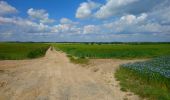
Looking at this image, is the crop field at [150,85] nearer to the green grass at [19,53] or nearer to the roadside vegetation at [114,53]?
the roadside vegetation at [114,53]

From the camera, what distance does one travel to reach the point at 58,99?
484 inches

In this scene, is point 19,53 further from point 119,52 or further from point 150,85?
point 150,85

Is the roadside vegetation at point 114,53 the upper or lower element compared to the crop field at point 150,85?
lower

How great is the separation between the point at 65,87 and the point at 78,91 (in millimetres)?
1587

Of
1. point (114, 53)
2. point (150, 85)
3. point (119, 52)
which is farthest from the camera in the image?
point (119, 52)

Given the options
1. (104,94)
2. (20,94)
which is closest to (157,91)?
(104,94)

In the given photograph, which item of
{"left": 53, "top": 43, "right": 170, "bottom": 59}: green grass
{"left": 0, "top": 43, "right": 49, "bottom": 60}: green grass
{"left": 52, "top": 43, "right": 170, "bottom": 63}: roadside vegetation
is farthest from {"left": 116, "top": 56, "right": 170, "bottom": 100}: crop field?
{"left": 0, "top": 43, "right": 49, "bottom": 60}: green grass

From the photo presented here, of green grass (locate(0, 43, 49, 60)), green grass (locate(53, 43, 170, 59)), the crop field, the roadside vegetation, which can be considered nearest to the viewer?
the crop field

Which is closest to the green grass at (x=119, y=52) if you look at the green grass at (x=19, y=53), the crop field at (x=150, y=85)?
the green grass at (x=19, y=53)

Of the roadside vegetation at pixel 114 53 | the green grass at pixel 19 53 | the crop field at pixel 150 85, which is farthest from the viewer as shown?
the roadside vegetation at pixel 114 53

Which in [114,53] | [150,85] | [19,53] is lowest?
[19,53]

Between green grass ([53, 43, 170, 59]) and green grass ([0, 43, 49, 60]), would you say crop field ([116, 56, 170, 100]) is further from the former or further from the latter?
green grass ([0, 43, 49, 60])

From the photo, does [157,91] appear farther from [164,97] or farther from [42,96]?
[42,96]

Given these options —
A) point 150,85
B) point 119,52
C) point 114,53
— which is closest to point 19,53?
point 114,53
